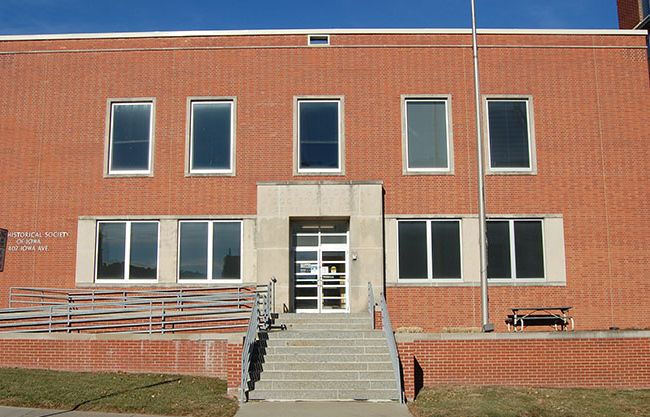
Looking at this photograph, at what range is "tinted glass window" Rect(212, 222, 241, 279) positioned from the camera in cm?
1848

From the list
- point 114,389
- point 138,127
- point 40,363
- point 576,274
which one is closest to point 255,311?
point 114,389

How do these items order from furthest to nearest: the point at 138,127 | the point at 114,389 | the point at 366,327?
1. the point at 138,127
2. the point at 366,327
3. the point at 114,389

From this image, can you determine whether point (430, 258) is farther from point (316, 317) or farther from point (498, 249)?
point (316, 317)

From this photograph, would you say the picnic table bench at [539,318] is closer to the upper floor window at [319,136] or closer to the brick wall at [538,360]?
the brick wall at [538,360]

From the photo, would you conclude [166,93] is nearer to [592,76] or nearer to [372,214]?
[372,214]

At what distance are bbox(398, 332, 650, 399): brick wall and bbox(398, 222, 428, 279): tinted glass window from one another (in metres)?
4.87

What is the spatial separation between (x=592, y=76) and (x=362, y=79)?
21.7 ft

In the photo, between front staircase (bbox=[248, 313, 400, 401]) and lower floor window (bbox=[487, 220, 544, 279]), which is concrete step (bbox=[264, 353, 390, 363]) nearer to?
front staircase (bbox=[248, 313, 400, 401])

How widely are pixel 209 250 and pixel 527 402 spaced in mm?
9738

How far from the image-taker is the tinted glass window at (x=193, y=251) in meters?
18.6

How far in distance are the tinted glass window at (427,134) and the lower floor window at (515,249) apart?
2.39 m

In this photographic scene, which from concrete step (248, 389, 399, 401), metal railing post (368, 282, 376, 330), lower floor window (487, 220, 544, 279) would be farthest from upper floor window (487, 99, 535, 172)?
concrete step (248, 389, 399, 401)

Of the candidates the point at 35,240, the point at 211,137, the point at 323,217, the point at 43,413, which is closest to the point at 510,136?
the point at 323,217

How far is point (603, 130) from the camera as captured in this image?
62.9 ft
